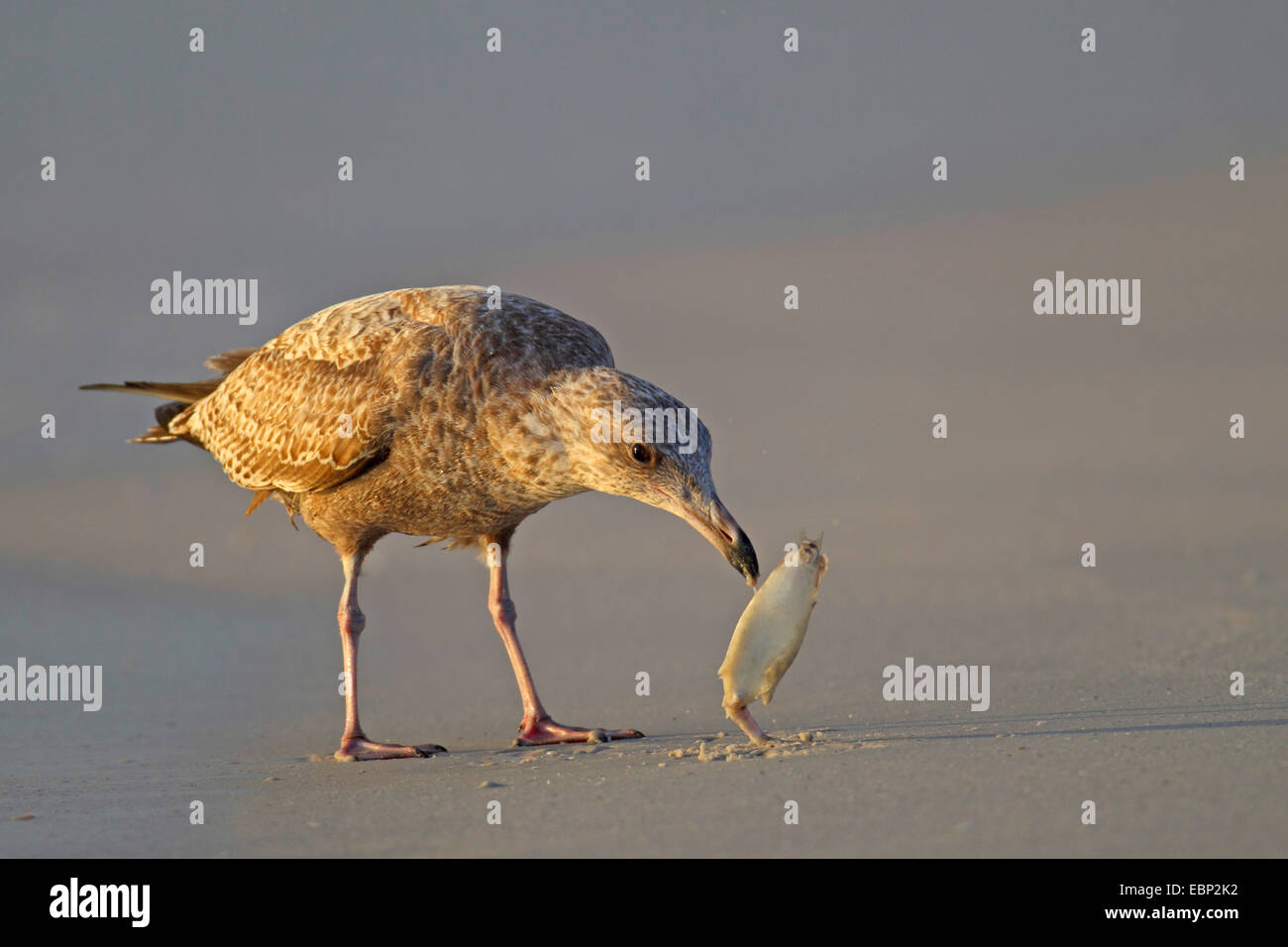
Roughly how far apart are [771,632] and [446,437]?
2.08 metres

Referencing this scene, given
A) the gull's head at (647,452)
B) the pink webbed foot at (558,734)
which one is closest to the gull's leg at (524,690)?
the pink webbed foot at (558,734)

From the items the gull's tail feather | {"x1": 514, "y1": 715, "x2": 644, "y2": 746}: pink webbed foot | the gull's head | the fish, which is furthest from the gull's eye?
the gull's tail feather

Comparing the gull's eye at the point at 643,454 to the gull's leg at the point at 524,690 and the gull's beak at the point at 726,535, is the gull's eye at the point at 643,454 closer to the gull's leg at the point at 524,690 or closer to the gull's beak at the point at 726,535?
the gull's beak at the point at 726,535

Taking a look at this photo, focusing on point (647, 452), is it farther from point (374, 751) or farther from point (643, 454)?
point (374, 751)

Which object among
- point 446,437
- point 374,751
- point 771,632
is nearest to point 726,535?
point 771,632

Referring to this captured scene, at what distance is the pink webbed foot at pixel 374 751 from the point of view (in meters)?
8.77

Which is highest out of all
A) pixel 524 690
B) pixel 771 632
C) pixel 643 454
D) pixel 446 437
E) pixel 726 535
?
pixel 446 437

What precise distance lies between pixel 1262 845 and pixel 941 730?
8.33 ft

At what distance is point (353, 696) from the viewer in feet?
29.6

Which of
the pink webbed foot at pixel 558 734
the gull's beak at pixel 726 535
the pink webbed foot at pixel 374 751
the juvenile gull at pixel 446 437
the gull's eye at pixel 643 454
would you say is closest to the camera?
the gull's beak at pixel 726 535

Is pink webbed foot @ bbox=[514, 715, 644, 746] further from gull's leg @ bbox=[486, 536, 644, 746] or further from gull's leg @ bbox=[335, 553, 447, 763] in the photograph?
gull's leg @ bbox=[335, 553, 447, 763]

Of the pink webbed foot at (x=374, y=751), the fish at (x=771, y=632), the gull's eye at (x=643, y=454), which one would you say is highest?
the gull's eye at (x=643, y=454)

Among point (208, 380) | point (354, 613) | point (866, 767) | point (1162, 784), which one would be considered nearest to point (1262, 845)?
point (1162, 784)

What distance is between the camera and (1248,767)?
7.00m
